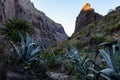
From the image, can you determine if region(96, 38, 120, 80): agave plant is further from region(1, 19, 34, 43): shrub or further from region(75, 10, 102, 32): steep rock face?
region(75, 10, 102, 32): steep rock face

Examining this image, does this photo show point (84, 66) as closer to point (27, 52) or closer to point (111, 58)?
point (111, 58)

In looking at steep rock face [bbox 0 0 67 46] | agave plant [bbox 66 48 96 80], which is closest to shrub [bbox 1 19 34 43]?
agave plant [bbox 66 48 96 80]

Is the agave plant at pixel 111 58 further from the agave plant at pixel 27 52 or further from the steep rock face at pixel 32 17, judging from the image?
the steep rock face at pixel 32 17

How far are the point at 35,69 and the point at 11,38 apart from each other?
27.4 ft

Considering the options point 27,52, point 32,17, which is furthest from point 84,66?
point 32,17

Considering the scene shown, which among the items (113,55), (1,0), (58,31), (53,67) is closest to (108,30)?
(53,67)

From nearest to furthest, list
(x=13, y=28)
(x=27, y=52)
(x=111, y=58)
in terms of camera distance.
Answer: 1. (x=111, y=58)
2. (x=27, y=52)
3. (x=13, y=28)

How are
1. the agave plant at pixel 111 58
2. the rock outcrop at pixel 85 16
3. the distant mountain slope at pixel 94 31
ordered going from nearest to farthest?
the agave plant at pixel 111 58, the distant mountain slope at pixel 94 31, the rock outcrop at pixel 85 16

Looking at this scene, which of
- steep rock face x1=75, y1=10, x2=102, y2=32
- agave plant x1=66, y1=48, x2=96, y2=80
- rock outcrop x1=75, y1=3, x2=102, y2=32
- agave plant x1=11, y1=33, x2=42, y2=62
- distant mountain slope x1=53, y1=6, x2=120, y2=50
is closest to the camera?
agave plant x1=66, y1=48, x2=96, y2=80

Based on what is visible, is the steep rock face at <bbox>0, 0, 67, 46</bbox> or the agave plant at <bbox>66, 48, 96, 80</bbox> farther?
the steep rock face at <bbox>0, 0, 67, 46</bbox>

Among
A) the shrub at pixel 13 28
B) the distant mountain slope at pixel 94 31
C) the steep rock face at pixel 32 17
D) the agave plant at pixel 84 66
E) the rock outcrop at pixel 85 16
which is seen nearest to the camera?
the agave plant at pixel 84 66

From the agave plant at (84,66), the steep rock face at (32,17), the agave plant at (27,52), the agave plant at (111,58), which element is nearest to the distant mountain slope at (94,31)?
the agave plant at (27,52)

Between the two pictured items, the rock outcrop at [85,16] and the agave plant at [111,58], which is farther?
the rock outcrop at [85,16]

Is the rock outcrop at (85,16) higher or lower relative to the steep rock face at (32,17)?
lower
